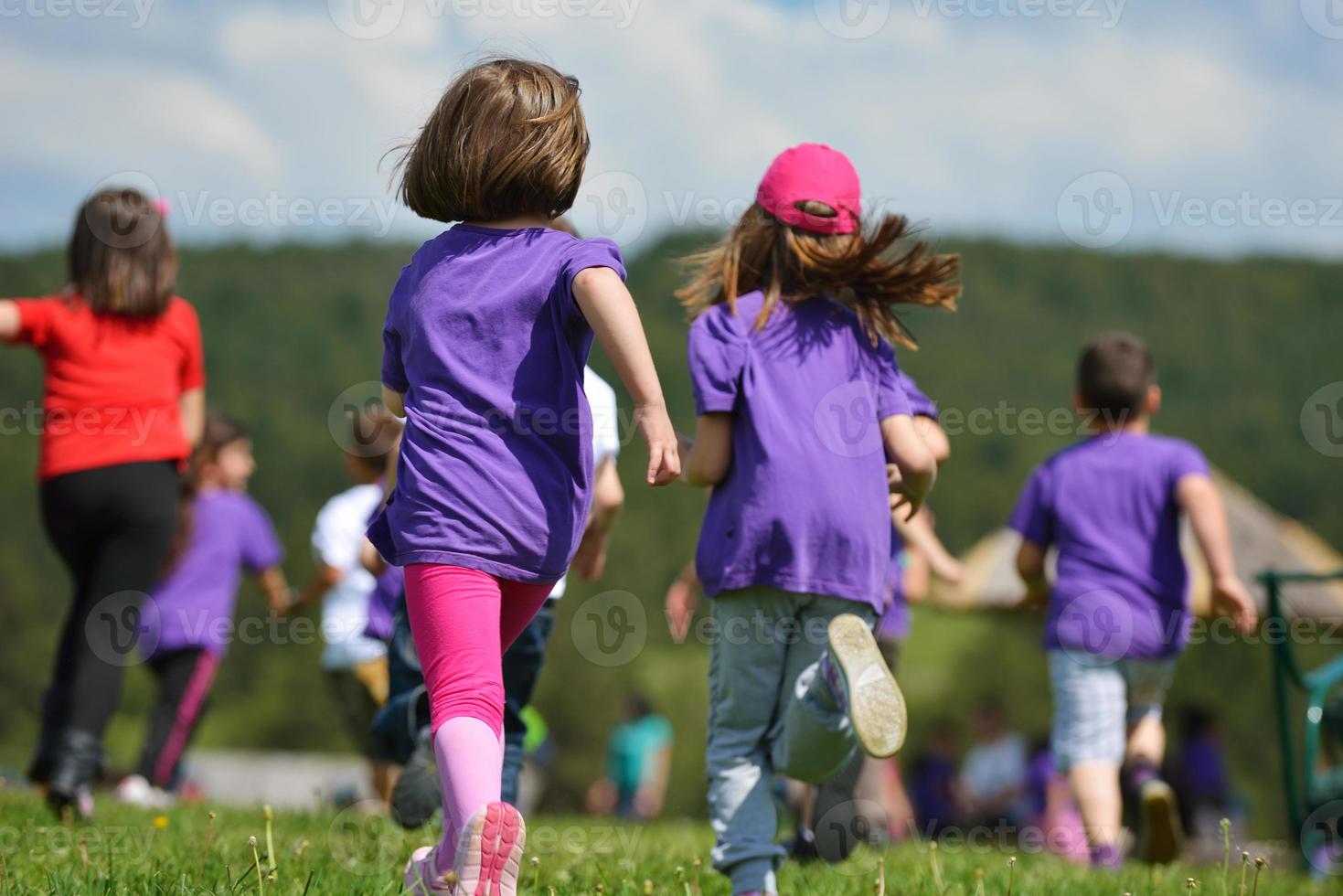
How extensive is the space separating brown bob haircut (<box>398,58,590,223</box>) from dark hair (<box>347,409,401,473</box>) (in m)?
3.22

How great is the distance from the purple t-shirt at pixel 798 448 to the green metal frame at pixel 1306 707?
2.11 meters

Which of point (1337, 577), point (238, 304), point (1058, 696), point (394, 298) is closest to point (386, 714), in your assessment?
point (394, 298)

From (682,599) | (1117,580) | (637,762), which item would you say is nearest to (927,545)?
(1117,580)

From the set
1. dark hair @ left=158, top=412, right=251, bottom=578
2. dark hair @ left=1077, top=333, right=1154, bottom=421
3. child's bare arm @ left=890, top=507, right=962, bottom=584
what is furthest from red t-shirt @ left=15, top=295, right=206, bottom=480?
dark hair @ left=1077, top=333, right=1154, bottom=421

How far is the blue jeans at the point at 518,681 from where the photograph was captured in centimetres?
363

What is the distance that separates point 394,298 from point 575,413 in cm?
48

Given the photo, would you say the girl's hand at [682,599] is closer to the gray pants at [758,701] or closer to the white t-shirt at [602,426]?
the gray pants at [758,701]

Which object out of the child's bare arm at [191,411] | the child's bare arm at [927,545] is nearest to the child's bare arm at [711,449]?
the child's bare arm at [927,545]

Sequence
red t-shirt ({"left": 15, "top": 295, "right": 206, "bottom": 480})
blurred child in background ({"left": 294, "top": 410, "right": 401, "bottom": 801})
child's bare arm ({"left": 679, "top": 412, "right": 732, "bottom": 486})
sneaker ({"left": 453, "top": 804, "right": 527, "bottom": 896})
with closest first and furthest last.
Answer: sneaker ({"left": 453, "top": 804, "right": 527, "bottom": 896})
child's bare arm ({"left": 679, "top": 412, "right": 732, "bottom": 486})
red t-shirt ({"left": 15, "top": 295, "right": 206, "bottom": 480})
blurred child in background ({"left": 294, "top": 410, "right": 401, "bottom": 801})

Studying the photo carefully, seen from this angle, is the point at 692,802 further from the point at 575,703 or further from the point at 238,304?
the point at 238,304

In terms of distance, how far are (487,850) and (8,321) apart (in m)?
2.97

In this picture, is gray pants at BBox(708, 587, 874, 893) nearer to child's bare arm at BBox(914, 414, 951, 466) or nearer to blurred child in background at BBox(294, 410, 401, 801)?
child's bare arm at BBox(914, 414, 951, 466)

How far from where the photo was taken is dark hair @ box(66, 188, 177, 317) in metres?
4.71

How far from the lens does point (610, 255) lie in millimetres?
2791
